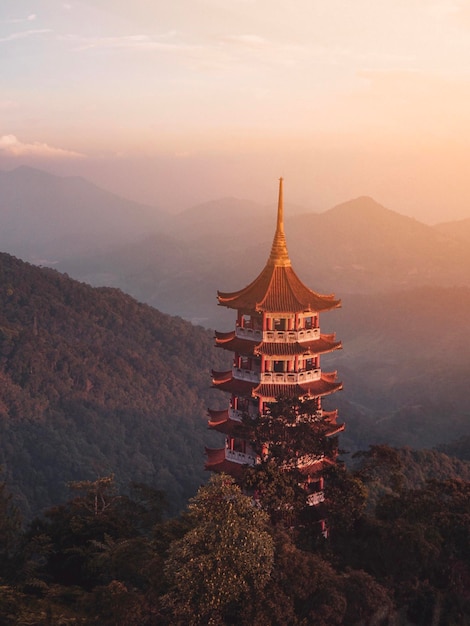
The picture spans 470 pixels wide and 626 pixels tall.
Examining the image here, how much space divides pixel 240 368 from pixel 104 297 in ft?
415

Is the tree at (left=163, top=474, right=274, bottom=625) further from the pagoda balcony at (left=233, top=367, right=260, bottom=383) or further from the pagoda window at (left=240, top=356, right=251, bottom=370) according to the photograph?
the pagoda window at (left=240, top=356, right=251, bottom=370)

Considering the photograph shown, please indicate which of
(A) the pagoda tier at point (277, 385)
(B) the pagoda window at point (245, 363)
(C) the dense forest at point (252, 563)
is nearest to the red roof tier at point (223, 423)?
(A) the pagoda tier at point (277, 385)

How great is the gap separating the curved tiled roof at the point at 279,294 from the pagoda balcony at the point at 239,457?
24.7 ft

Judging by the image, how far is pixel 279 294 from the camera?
1651 inches

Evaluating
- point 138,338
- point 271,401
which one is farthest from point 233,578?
point 138,338

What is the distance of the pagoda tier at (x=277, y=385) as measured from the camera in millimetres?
40250

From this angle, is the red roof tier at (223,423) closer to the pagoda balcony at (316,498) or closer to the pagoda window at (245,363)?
the pagoda window at (245,363)

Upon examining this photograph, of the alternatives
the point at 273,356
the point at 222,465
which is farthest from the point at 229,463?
the point at 273,356

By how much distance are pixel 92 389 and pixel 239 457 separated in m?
99.2

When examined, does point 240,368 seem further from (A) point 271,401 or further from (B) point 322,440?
(B) point 322,440

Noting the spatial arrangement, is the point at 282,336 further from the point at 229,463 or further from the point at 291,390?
the point at 229,463

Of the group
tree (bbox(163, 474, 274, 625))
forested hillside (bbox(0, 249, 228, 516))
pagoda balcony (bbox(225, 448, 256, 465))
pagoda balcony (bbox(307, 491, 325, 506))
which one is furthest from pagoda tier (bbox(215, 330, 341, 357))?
forested hillside (bbox(0, 249, 228, 516))

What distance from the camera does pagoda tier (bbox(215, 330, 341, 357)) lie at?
133 ft

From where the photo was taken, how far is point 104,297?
165 meters
